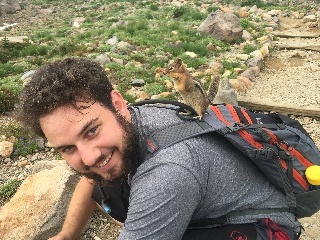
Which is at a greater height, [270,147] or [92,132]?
[92,132]

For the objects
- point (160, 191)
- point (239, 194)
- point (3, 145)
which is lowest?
point (3, 145)

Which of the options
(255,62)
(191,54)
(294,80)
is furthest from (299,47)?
(191,54)

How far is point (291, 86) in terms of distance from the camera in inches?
307

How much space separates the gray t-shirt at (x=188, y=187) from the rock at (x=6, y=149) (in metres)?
3.20

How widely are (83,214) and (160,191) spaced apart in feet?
5.45

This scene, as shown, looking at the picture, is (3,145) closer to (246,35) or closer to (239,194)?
(239,194)

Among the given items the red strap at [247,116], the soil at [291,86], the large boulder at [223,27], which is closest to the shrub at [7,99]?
the soil at [291,86]

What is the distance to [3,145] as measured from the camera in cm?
538

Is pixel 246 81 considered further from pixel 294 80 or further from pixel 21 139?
pixel 21 139

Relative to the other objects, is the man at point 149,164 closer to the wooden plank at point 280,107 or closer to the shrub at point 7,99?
the wooden plank at point 280,107

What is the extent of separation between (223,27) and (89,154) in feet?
29.8

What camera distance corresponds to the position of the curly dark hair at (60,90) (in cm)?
236

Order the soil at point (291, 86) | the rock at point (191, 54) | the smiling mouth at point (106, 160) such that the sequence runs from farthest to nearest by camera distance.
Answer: the rock at point (191, 54)
the soil at point (291, 86)
the smiling mouth at point (106, 160)

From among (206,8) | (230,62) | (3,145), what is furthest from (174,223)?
(206,8)
